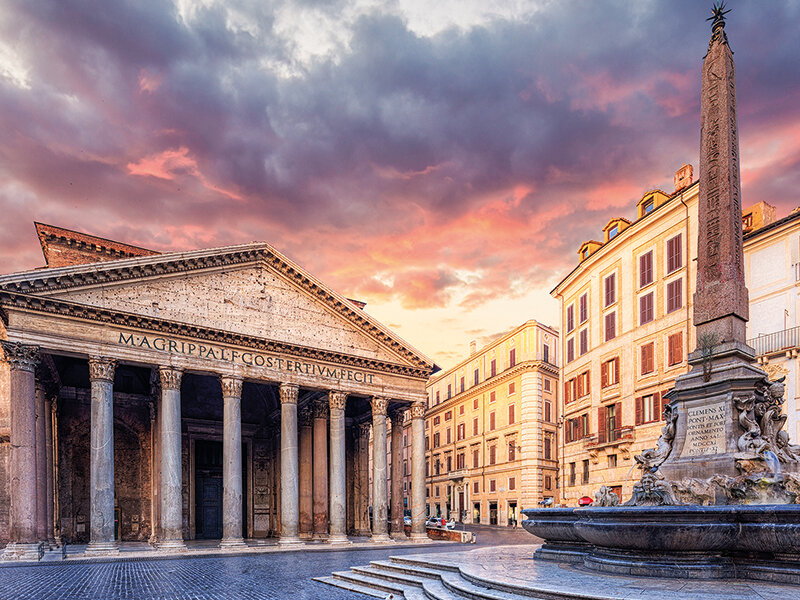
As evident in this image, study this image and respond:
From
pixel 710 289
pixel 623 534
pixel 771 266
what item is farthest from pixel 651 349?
pixel 623 534

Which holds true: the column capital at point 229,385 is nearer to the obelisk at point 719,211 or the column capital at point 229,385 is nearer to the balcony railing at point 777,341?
the obelisk at point 719,211

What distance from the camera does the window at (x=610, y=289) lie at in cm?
2912

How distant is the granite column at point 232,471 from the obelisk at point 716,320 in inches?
631

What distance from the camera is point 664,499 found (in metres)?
8.55

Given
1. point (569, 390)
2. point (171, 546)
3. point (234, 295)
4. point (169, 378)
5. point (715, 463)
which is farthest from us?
point (569, 390)

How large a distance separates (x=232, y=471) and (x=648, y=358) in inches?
644

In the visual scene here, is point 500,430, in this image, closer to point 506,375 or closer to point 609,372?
point 506,375

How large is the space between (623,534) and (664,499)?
3.36 feet

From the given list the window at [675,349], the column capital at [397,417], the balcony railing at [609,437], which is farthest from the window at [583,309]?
the column capital at [397,417]

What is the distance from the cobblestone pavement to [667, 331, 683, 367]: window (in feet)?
42.9

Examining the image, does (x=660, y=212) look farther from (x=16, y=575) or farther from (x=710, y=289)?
(x=16, y=575)

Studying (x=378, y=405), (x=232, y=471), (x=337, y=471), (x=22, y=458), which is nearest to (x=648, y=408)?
(x=378, y=405)

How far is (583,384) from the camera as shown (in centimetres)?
3144

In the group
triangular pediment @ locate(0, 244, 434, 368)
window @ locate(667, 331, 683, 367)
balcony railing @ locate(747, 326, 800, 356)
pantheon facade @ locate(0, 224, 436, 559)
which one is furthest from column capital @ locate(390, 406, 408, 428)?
balcony railing @ locate(747, 326, 800, 356)
